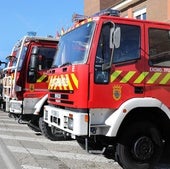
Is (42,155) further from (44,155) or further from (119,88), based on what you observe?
(119,88)

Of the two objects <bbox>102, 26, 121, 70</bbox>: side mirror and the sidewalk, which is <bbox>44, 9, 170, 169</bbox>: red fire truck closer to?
<bbox>102, 26, 121, 70</bbox>: side mirror

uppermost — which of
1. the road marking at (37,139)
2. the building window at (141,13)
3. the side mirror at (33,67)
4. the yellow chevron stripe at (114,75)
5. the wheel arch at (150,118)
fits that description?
the building window at (141,13)

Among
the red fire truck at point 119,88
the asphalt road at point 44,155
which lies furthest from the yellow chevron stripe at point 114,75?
the asphalt road at point 44,155

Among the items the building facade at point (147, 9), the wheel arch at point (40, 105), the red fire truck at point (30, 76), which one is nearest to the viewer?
the wheel arch at point (40, 105)

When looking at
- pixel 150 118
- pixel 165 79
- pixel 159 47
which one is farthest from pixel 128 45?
pixel 150 118

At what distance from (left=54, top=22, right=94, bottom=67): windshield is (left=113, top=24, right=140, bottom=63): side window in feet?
1.72

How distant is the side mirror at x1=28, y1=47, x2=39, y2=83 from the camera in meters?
12.5

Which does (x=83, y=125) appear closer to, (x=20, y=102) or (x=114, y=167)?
(x=114, y=167)

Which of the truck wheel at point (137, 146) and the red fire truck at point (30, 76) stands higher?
the red fire truck at point (30, 76)

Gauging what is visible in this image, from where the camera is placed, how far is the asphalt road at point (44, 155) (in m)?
8.57

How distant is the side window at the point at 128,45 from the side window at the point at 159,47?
0.93 feet

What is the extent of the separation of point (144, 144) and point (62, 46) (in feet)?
8.69

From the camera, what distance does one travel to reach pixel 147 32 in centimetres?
807

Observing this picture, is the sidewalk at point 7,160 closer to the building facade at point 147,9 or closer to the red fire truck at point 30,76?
the red fire truck at point 30,76
